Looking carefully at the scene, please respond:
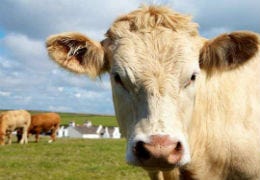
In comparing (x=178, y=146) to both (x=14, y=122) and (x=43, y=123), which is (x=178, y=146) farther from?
(x=43, y=123)

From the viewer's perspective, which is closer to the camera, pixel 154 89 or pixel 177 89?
pixel 154 89

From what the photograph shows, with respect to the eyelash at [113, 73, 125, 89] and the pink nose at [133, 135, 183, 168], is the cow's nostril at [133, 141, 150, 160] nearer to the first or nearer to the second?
the pink nose at [133, 135, 183, 168]

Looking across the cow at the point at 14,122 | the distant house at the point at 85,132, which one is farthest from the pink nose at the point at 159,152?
the distant house at the point at 85,132

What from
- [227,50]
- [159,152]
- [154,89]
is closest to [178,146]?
[159,152]

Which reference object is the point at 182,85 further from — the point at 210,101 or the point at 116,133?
the point at 116,133

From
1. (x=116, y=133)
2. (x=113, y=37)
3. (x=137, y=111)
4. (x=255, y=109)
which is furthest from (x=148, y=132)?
(x=116, y=133)

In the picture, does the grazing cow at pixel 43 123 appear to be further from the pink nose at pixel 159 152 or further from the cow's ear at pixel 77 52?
the pink nose at pixel 159 152

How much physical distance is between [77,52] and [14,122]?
30756mm

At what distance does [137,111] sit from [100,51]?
3.60ft

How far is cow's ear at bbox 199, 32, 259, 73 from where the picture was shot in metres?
5.22

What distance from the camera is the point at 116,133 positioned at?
96.0 meters

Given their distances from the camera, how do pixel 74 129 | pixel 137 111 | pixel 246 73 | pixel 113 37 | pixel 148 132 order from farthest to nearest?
pixel 74 129 → pixel 246 73 → pixel 113 37 → pixel 137 111 → pixel 148 132

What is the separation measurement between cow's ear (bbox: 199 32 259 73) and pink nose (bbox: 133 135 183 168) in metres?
1.54

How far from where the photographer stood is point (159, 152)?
388 centimetres
